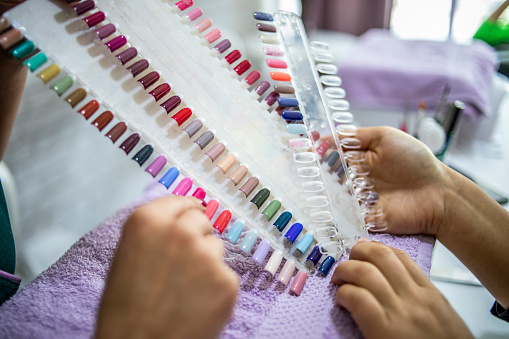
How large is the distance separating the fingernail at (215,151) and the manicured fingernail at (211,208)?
50 mm

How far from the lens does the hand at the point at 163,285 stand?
25cm

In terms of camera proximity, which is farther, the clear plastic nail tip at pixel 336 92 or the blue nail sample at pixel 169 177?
the clear plastic nail tip at pixel 336 92

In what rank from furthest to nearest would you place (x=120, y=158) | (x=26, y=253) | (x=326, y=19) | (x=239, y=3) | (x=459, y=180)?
1. (x=326, y=19)
2. (x=239, y=3)
3. (x=120, y=158)
4. (x=26, y=253)
5. (x=459, y=180)

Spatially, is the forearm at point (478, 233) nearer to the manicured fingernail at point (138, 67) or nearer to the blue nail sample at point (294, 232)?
the blue nail sample at point (294, 232)

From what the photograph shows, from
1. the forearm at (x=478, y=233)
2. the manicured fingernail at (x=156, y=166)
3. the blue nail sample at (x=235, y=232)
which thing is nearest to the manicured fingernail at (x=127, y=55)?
the manicured fingernail at (x=156, y=166)

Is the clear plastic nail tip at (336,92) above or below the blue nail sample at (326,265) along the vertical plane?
above

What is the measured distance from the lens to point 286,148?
1.56ft

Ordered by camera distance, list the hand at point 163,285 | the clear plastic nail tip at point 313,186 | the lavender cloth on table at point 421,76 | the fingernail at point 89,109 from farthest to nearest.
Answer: the lavender cloth on table at point 421,76, the clear plastic nail tip at point 313,186, the fingernail at point 89,109, the hand at point 163,285

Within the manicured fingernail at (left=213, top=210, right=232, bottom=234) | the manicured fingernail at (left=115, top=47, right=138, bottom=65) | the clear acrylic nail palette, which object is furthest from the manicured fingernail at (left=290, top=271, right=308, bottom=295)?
the manicured fingernail at (left=115, top=47, right=138, bottom=65)

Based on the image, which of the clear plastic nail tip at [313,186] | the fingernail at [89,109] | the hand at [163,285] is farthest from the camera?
the clear plastic nail tip at [313,186]

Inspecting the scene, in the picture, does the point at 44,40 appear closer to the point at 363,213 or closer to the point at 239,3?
the point at 363,213

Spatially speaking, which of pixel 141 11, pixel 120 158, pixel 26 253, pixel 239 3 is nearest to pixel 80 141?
pixel 120 158

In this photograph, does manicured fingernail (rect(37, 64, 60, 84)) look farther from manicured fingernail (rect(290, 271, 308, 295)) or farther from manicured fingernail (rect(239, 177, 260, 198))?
manicured fingernail (rect(290, 271, 308, 295))

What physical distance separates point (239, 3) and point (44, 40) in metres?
1.55
